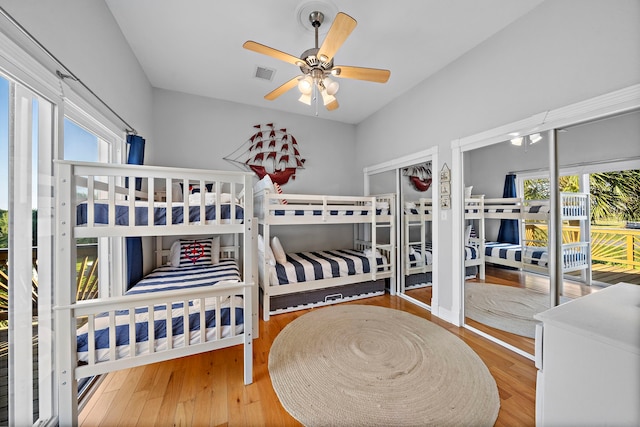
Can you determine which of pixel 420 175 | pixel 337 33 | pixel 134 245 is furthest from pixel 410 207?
pixel 134 245

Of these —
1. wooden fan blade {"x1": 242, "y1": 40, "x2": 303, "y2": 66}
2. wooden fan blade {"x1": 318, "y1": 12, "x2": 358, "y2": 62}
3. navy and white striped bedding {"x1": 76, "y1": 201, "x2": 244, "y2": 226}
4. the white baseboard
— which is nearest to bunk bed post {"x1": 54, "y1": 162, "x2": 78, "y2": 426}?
navy and white striped bedding {"x1": 76, "y1": 201, "x2": 244, "y2": 226}

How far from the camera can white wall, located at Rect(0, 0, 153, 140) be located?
1180mm

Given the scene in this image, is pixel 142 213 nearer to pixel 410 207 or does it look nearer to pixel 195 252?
pixel 195 252

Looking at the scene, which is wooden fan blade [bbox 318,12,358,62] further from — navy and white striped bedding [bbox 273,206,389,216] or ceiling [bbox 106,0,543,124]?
navy and white striped bedding [bbox 273,206,389,216]

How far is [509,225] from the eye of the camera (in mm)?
2191

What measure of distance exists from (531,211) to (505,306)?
999 mm

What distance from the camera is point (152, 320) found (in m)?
1.41

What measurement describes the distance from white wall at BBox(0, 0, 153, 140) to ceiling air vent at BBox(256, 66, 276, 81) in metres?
1.25

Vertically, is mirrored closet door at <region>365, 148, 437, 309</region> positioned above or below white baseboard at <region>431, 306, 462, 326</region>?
above

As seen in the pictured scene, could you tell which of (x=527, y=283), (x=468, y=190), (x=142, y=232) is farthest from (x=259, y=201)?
(x=527, y=283)

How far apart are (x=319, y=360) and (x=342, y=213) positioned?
5.74 ft

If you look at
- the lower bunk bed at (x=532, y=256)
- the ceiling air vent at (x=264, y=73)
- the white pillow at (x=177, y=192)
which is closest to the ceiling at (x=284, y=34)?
the ceiling air vent at (x=264, y=73)

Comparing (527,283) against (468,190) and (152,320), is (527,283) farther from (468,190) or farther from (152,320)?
(152,320)

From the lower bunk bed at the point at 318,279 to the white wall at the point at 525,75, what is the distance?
2.96ft
